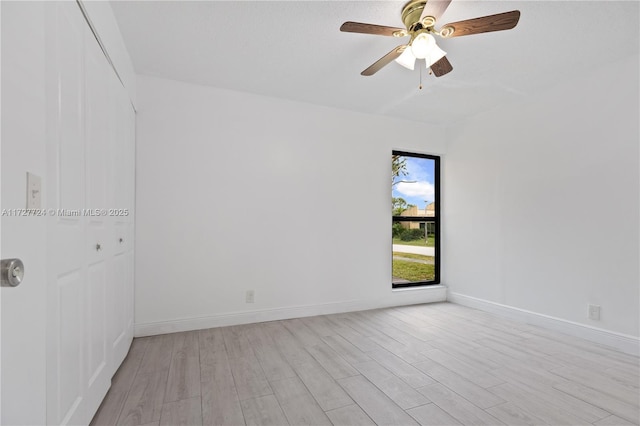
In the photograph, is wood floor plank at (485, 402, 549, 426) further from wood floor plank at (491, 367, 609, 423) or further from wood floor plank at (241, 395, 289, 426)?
wood floor plank at (241, 395, 289, 426)

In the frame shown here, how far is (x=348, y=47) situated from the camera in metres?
2.53

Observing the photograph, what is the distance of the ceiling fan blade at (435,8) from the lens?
1.67 meters

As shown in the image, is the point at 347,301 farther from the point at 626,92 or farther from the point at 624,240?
the point at 626,92

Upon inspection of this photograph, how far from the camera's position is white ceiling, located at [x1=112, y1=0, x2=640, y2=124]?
2082 millimetres

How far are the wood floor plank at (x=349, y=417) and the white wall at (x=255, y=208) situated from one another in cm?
177

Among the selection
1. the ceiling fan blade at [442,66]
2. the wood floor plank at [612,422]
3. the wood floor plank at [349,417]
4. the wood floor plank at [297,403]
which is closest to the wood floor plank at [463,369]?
the wood floor plank at [612,422]

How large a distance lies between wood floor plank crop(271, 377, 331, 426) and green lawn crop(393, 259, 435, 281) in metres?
2.60

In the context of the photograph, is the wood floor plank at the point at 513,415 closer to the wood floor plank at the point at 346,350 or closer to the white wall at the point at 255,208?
the wood floor plank at the point at 346,350

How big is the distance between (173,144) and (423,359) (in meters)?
3.05

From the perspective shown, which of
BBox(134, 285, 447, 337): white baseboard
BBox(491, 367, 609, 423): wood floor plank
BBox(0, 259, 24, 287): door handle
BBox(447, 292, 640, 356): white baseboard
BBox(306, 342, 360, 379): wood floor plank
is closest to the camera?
BBox(0, 259, 24, 287): door handle

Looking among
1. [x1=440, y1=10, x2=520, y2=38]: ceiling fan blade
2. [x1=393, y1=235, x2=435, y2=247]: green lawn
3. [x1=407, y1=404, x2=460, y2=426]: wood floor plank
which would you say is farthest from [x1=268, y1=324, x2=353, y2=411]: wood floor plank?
[x1=440, y1=10, x2=520, y2=38]: ceiling fan blade

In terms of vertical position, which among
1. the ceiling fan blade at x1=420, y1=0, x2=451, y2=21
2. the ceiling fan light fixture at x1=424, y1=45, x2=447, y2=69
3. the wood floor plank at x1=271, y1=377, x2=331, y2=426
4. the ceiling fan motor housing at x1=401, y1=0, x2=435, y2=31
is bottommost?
the wood floor plank at x1=271, y1=377, x2=331, y2=426

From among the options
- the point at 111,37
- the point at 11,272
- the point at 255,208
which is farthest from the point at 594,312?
the point at 111,37

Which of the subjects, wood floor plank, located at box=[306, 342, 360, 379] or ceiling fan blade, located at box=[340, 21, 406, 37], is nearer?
ceiling fan blade, located at box=[340, 21, 406, 37]
